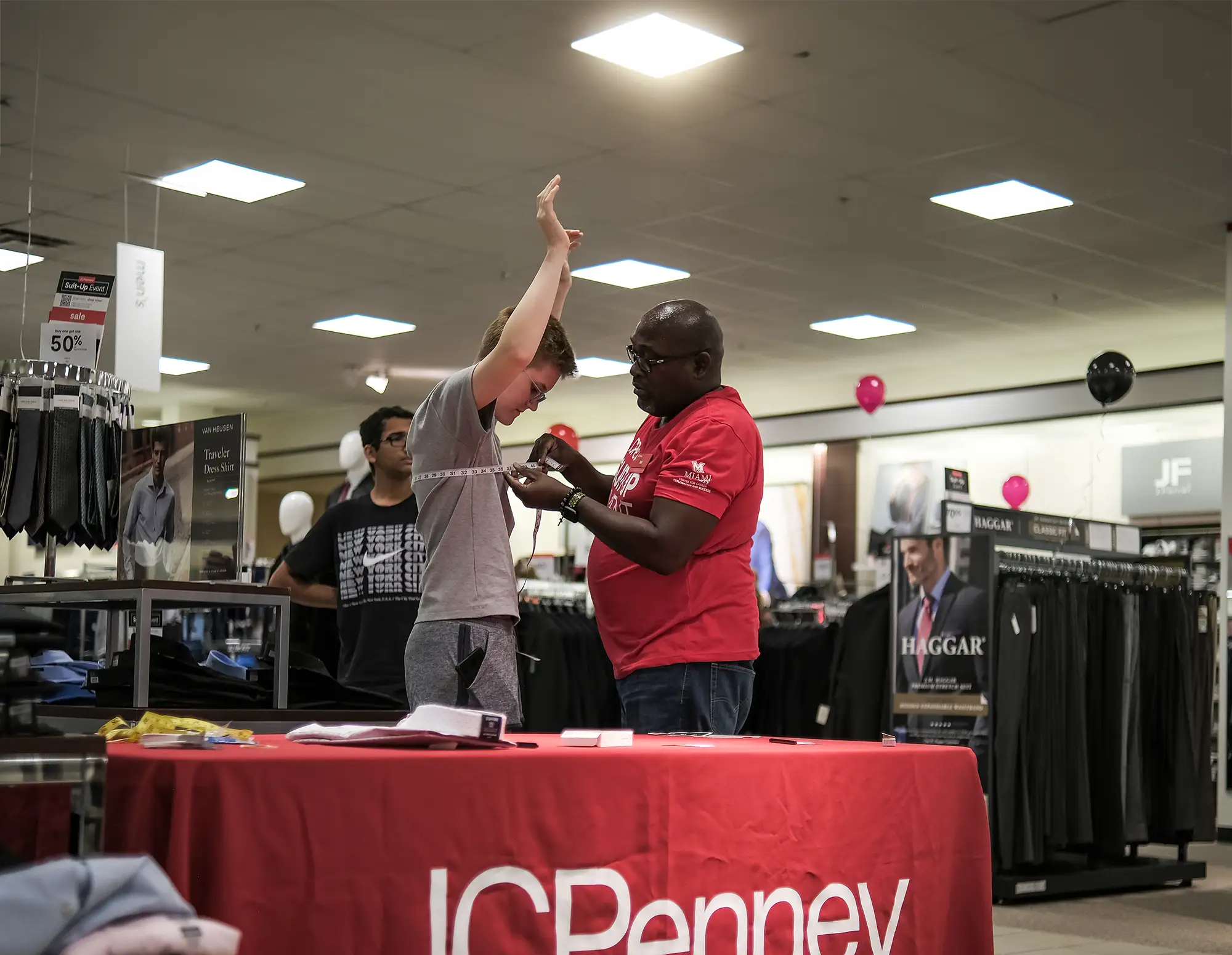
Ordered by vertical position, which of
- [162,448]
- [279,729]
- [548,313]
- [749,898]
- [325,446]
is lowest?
[749,898]

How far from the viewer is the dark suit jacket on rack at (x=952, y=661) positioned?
19.7ft

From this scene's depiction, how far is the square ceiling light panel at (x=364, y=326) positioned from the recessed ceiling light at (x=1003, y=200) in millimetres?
5130

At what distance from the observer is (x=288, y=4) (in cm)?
597

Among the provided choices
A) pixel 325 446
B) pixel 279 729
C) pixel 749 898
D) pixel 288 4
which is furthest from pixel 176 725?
pixel 325 446

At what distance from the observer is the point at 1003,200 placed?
843 centimetres

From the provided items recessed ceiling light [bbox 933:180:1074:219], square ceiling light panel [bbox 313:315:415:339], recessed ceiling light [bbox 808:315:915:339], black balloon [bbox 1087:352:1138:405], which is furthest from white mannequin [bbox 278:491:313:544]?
black balloon [bbox 1087:352:1138:405]

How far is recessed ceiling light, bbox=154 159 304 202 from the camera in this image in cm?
817

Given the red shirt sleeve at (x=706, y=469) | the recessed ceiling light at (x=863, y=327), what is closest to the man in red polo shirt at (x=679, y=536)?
the red shirt sleeve at (x=706, y=469)

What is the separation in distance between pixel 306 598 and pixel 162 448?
1.65 m

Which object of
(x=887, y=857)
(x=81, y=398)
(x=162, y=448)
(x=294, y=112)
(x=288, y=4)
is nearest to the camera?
(x=887, y=857)

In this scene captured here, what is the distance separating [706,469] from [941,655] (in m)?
3.75

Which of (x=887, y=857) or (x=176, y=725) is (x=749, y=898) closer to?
(x=887, y=857)

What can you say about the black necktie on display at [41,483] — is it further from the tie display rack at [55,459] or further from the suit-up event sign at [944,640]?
the suit-up event sign at [944,640]

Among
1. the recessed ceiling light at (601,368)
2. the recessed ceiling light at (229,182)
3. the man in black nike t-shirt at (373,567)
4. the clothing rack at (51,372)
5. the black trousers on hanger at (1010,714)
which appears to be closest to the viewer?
the clothing rack at (51,372)
